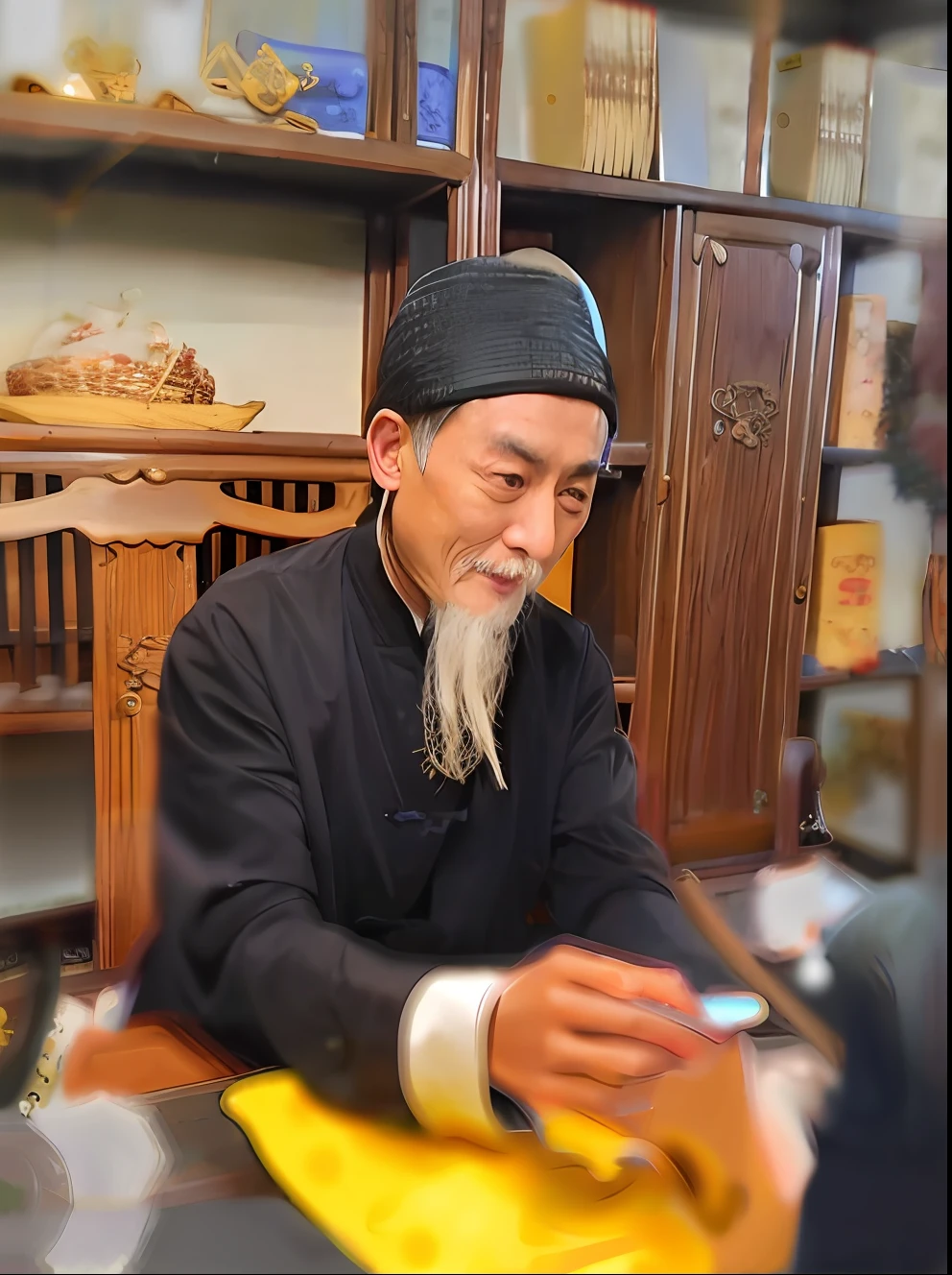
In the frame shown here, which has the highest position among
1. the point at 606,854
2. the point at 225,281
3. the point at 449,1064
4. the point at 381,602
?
the point at 225,281

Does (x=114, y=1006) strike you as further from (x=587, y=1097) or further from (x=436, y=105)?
(x=436, y=105)

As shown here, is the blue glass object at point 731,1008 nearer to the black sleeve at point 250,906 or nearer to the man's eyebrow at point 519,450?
the black sleeve at point 250,906

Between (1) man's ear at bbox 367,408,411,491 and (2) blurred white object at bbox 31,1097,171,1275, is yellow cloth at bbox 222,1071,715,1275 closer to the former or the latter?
(2) blurred white object at bbox 31,1097,171,1275

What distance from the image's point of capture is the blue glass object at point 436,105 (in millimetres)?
863

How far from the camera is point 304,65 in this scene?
0.85 metres

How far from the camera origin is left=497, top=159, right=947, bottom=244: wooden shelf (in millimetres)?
881

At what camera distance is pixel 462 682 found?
0.88 m

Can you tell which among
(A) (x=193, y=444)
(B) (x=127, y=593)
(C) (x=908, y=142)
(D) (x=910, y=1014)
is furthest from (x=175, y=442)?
(D) (x=910, y=1014)

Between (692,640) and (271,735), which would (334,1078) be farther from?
(692,640)

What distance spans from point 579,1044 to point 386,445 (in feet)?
1.70

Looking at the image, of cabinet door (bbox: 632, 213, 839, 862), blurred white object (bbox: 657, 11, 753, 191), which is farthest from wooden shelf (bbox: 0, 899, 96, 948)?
blurred white object (bbox: 657, 11, 753, 191)

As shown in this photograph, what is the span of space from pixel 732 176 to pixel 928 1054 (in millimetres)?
803

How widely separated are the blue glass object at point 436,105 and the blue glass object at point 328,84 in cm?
5

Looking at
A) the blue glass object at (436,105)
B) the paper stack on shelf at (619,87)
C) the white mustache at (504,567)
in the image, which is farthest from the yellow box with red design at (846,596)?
the blue glass object at (436,105)
